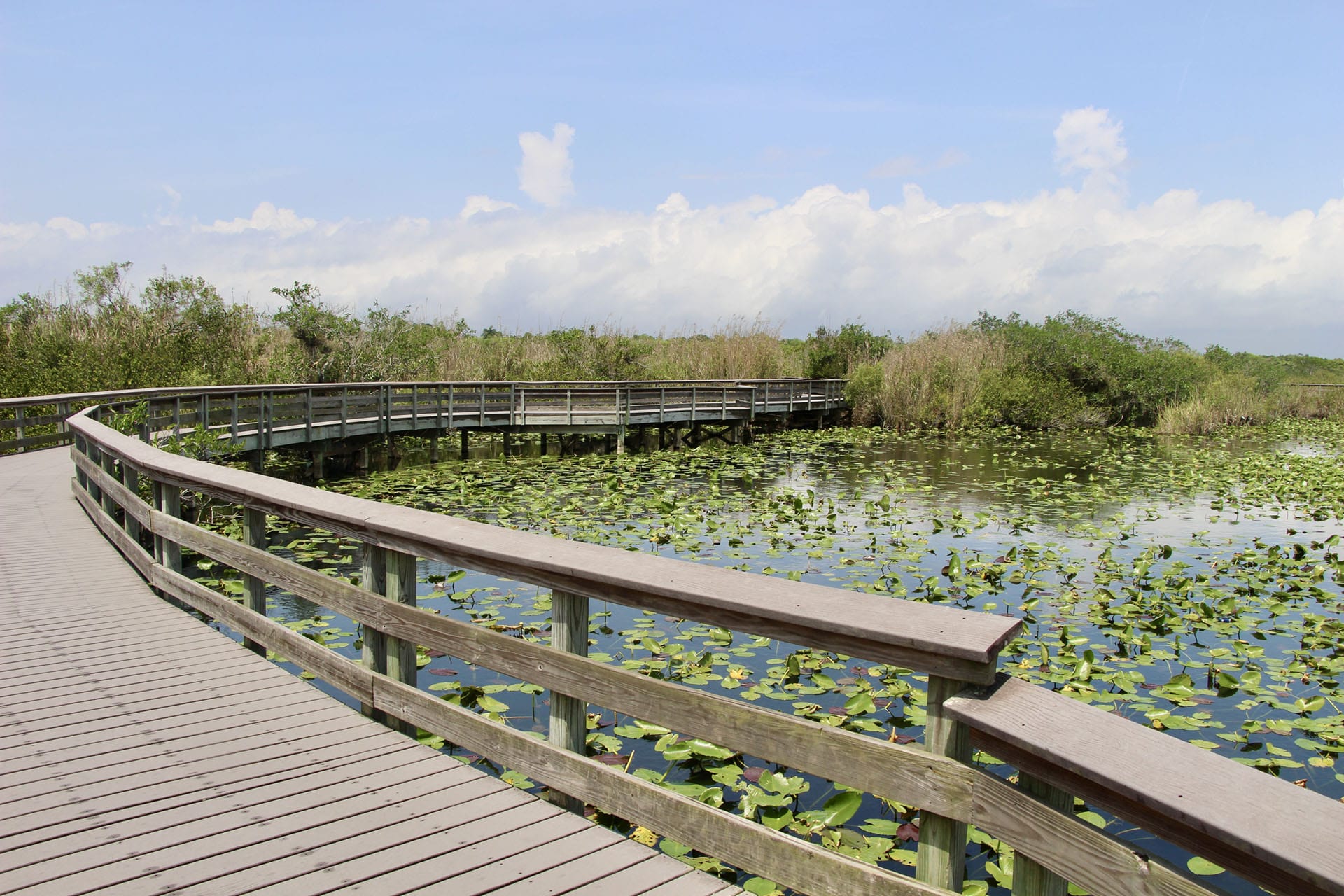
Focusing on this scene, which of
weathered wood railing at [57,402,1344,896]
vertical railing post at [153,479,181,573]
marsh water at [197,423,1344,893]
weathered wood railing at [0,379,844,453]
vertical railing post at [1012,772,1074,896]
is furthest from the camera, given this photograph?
weathered wood railing at [0,379,844,453]

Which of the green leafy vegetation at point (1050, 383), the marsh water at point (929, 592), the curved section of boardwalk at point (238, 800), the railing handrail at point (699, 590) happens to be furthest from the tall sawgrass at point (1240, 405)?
the curved section of boardwalk at point (238, 800)

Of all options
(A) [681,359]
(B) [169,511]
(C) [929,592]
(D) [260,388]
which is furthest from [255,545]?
(A) [681,359]

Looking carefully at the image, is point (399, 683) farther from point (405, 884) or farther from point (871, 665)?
point (871, 665)

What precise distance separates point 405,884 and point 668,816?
29.2 inches

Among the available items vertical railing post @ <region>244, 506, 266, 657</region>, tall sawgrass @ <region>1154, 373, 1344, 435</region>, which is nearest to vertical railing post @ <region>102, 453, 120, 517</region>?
vertical railing post @ <region>244, 506, 266, 657</region>

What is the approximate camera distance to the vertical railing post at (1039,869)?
1.89m

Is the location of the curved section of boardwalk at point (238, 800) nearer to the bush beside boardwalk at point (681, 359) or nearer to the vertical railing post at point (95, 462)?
the vertical railing post at point (95, 462)

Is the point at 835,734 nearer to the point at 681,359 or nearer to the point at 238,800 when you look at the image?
the point at 238,800

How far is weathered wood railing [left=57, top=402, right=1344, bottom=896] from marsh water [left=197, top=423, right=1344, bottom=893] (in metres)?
0.82

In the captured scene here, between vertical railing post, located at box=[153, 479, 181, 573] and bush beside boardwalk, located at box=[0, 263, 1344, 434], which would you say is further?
bush beside boardwalk, located at box=[0, 263, 1344, 434]

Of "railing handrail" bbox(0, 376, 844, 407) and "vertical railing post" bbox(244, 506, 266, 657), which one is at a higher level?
"railing handrail" bbox(0, 376, 844, 407)

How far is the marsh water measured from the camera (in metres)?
4.82

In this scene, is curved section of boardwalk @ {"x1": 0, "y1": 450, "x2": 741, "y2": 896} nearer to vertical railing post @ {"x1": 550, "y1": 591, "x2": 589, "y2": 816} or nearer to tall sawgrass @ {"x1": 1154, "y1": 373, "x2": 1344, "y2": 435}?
vertical railing post @ {"x1": 550, "y1": 591, "x2": 589, "y2": 816}

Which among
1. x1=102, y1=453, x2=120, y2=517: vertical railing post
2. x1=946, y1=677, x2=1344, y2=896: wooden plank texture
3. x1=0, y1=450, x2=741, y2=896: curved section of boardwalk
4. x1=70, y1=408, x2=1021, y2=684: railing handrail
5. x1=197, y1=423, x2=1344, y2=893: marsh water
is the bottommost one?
x1=197, y1=423, x2=1344, y2=893: marsh water
